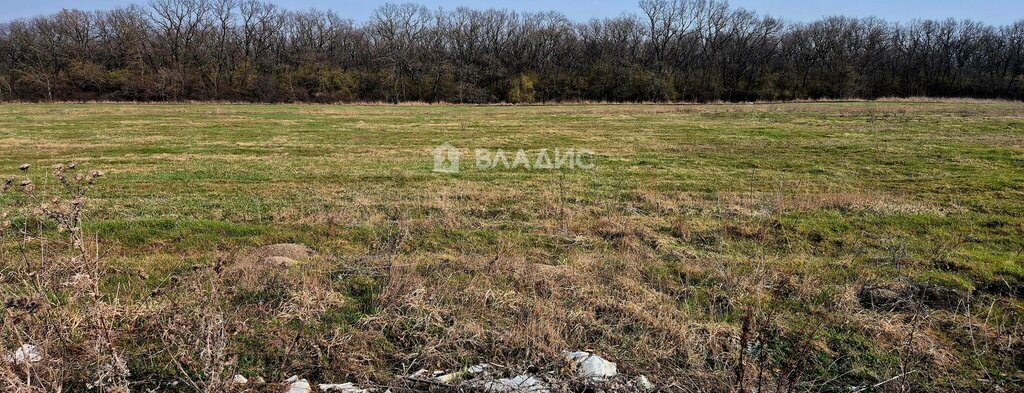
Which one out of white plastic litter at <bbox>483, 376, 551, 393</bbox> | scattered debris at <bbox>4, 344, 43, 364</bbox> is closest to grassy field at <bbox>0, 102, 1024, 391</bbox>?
white plastic litter at <bbox>483, 376, 551, 393</bbox>

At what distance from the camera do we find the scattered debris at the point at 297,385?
3.47 m

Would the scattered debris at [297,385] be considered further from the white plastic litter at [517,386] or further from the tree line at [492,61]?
the tree line at [492,61]

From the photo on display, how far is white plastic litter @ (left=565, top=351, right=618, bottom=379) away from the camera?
11.9 feet

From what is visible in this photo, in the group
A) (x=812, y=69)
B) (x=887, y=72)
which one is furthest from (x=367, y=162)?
(x=887, y=72)

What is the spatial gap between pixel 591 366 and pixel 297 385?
1.91 m

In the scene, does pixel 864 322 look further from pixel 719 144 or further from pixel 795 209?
pixel 719 144

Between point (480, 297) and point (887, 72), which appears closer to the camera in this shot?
point (480, 297)

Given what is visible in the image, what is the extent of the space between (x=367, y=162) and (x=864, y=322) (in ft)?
40.4

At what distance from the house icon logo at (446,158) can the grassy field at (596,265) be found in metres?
0.53

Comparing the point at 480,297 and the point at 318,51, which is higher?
the point at 318,51

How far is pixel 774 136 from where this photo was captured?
68.9 ft

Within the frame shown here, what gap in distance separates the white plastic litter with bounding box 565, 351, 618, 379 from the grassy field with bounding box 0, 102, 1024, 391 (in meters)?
0.10

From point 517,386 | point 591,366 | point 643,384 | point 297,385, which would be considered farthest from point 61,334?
point 643,384

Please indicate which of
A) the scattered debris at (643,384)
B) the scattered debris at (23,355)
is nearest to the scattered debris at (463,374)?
the scattered debris at (643,384)
